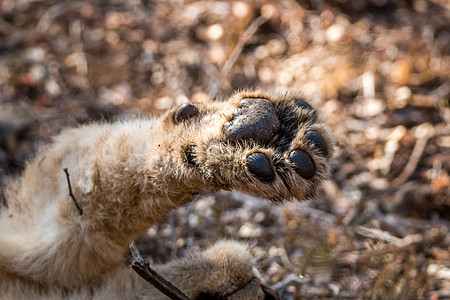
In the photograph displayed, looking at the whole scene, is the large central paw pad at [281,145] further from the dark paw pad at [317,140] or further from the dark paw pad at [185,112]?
the dark paw pad at [185,112]

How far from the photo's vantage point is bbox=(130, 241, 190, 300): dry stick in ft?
Result: 6.32

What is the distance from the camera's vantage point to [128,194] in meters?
2.16

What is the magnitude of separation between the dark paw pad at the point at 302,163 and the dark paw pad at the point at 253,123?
4.5 inches

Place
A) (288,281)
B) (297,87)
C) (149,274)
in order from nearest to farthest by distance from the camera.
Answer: (149,274) → (288,281) → (297,87)

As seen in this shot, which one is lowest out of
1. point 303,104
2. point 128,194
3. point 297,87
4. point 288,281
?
point 288,281

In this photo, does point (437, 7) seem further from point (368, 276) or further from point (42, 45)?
point (42, 45)

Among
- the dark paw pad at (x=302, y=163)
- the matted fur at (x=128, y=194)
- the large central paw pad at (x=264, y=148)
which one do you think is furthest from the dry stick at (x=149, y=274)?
the dark paw pad at (x=302, y=163)

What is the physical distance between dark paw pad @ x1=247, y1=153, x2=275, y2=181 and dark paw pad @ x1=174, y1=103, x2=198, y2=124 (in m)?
0.46

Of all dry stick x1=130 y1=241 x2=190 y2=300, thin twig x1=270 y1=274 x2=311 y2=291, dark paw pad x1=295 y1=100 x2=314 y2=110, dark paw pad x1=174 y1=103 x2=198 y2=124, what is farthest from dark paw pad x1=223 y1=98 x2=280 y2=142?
thin twig x1=270 y1=274 x2=311 y2=291

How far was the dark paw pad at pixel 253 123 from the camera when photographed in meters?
1.81

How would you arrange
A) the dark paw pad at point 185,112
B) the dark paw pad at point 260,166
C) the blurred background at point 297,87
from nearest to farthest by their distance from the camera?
the dark paw pad at point 260,166
the dark paw pad at point 185,112
the blurred background at point 297,87

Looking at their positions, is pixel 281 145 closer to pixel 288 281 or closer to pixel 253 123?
pixel 253 123

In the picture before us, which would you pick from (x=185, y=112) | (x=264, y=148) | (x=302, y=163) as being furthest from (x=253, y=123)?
(x=185, y=112)

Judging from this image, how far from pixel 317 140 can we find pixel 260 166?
0.24 metres
